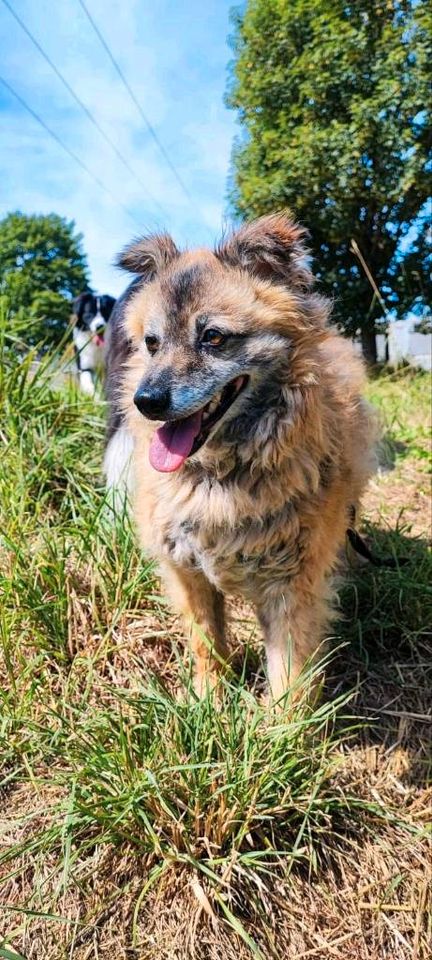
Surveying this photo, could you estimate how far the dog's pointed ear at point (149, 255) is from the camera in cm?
218

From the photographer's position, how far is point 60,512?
2816mm

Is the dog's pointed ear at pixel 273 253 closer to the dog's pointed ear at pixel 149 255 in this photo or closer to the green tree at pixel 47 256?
the dog's pointed ear at pixel 149 255

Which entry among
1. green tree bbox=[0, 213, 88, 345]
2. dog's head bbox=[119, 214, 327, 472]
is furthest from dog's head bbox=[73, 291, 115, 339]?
green tree bbox=[0, 213, 88, 345]

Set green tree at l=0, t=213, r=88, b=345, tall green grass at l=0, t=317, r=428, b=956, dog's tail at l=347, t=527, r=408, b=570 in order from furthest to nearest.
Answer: green tree at l=0, t=213, r=88, b=345 → dog's tail at l=347, t=527, r=408, b=570 → tall green grass at l=0, t=317, r=428, b=956

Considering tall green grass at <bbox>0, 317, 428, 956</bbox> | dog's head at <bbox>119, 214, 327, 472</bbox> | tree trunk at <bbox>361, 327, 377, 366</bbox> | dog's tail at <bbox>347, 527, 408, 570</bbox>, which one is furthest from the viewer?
tree trunk at <bbox>361, 327, 377, 366</bbox>

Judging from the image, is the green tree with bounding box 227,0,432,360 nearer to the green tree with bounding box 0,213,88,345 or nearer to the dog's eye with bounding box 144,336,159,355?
the dog's eye with bounding box 144,336,159,355

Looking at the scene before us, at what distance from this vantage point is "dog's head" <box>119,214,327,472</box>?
70.9 inches

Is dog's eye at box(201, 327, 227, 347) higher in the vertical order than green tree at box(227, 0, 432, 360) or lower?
lower

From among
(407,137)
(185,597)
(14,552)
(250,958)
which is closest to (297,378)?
(185,597)

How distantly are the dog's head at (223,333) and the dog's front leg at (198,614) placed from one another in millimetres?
517

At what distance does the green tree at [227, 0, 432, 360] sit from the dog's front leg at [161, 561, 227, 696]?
7.71 meters

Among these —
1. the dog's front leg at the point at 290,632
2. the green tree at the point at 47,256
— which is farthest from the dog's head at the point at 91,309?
the green tree at the point at 47,256

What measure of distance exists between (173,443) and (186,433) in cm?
5

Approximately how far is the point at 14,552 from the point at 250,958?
4.89 ft
